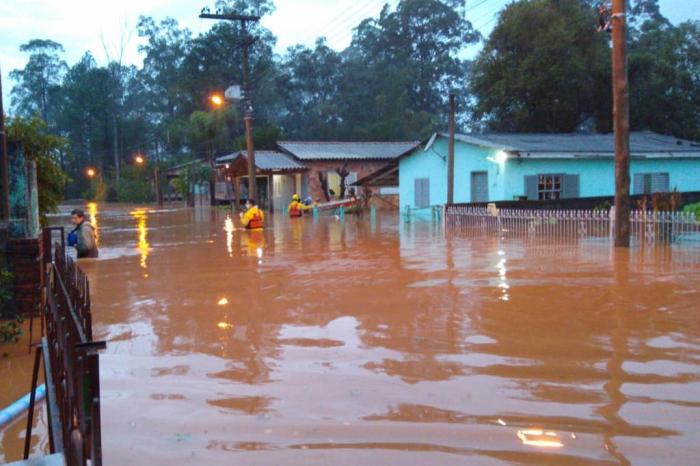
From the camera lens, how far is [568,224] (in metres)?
18.5

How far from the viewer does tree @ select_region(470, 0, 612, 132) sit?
35344mm

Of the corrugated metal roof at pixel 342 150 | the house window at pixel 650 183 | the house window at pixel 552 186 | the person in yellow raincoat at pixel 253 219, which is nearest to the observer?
the person in yellow raincoat at pixel 253 219

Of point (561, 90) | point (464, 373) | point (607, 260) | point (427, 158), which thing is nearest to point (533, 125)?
point (561, 90)

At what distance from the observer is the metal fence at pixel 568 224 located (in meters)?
15.9

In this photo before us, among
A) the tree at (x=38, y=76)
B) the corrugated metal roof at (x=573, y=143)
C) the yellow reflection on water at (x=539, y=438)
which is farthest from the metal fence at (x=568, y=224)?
the tree at (x=38, y=76)

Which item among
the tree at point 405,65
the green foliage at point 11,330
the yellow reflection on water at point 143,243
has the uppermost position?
the tree at point 405,65

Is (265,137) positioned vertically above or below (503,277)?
above

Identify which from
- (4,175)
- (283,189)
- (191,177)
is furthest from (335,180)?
(4,175)

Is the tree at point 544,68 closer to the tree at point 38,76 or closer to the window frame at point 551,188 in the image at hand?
the window frame at point 551,188

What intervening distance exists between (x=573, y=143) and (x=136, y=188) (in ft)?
157

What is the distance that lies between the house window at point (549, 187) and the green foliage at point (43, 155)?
18721mm

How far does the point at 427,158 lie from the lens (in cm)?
3123

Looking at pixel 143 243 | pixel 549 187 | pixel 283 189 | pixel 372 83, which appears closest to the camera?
pixel 143 243

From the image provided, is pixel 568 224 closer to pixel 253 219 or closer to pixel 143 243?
pixel 253 219
